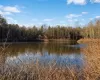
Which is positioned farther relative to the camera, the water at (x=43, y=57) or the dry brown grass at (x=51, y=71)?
the water at (x=43, y=57)

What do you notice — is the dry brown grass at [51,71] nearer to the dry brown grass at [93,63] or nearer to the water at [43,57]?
the dry brown grass at [93,63]

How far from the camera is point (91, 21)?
2921 inches

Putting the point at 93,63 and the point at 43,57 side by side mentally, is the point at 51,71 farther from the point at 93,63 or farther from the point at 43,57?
the point at 43,57

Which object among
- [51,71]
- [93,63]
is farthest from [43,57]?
[51,71]

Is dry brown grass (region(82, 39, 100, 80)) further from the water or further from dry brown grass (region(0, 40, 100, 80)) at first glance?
the water

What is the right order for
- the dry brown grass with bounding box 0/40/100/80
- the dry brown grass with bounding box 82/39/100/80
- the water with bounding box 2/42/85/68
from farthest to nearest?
1. the water with bounding box 2/42/85/68
2. the dry brown grass with bounding box 82/39/100/80
3. the dry brown grass with bounding box 0/40/100/80

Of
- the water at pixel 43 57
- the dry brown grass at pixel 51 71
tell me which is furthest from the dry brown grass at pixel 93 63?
the water at pixel 43 57

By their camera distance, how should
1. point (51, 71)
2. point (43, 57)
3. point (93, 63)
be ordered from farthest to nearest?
point (43, 57), point (93, 63), point (51, 71)

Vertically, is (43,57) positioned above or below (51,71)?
below

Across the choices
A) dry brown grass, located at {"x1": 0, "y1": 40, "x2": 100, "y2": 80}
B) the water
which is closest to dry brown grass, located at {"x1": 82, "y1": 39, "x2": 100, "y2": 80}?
dry brown grass, located at {"x1": 0, "y1": 40, "x2": 100, "y2": 80}

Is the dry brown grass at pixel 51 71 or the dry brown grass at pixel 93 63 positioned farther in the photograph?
the dry brown grass at pixel 93 63

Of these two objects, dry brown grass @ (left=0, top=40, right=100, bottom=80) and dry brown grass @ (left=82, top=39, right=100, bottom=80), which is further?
dry brown grass @ (left=82, top=39, right=100, bottom=80)

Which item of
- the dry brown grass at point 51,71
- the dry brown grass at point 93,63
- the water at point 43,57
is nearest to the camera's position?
the dry brown grass at point 51,71

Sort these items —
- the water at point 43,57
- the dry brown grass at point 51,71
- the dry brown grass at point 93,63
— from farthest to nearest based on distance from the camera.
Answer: the water at point 43,57
the dry brown grass at point 93,63
the dry brown grass at point 51,71
